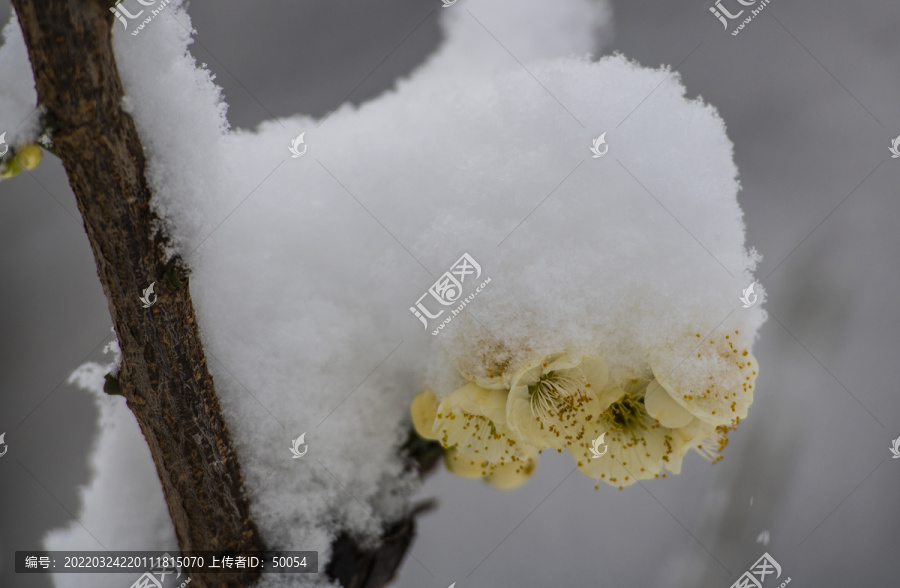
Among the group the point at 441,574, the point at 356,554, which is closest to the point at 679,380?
the point at 356,554

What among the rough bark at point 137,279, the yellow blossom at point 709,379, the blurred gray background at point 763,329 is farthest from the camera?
A: the blurred gray background at point 763,329

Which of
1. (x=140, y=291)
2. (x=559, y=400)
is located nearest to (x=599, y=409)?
(x=559, y=400)

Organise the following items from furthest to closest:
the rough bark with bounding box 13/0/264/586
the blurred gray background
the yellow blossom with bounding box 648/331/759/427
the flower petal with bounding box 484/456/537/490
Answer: the blurred gray background
the flower petal with bounding box 484/456/537/490
the yellow blossom with bounding box 648/331/759/427
the rough bark with bounding box 13/0/264/586

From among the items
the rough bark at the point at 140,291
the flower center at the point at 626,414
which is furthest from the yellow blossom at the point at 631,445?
the rough bark at the point at 140,291

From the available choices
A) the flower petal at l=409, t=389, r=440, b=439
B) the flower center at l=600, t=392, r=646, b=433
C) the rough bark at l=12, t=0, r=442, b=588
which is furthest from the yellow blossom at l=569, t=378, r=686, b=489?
the rough bark at l=12, t=0, r=442, b=588

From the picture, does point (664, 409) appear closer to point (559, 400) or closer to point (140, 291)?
point (559, 400)

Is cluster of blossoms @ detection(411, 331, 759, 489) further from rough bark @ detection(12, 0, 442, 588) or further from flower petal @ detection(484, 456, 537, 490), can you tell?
rough bark @ detection(12, 0, 442, 588)

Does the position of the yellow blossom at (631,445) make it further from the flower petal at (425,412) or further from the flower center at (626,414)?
the flower petal at (425,412)
